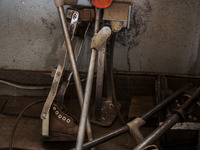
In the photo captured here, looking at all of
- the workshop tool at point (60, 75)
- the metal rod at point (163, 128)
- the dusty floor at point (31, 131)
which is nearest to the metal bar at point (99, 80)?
the dusty floor at point (31, 131)

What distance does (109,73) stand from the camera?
5.91ft

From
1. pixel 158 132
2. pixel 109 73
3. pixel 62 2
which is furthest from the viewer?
pixel 109 73

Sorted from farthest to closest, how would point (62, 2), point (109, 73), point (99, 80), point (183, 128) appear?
point (109, 73)
point (99, 80)
point (183, 128)
point (62, 2)

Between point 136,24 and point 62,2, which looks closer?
point 62,2

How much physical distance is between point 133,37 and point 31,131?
2.85ft

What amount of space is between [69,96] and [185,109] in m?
0.84

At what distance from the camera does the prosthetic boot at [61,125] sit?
156 cm

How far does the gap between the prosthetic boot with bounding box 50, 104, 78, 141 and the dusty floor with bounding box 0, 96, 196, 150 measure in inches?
3.7

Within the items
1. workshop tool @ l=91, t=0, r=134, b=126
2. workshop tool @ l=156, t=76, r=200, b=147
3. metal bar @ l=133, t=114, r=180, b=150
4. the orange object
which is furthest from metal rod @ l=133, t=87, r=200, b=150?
the orange object

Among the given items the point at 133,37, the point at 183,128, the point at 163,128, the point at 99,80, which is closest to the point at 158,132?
the point at 163,128

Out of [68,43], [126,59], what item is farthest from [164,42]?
[68,43]

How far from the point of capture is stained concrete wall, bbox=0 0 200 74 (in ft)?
5.68

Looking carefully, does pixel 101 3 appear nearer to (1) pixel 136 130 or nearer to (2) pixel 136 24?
(2) pixel 136 24

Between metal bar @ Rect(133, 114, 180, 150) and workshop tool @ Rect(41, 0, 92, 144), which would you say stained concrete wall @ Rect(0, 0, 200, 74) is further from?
metal bar @ Rect(133, 114, 180, 150)
